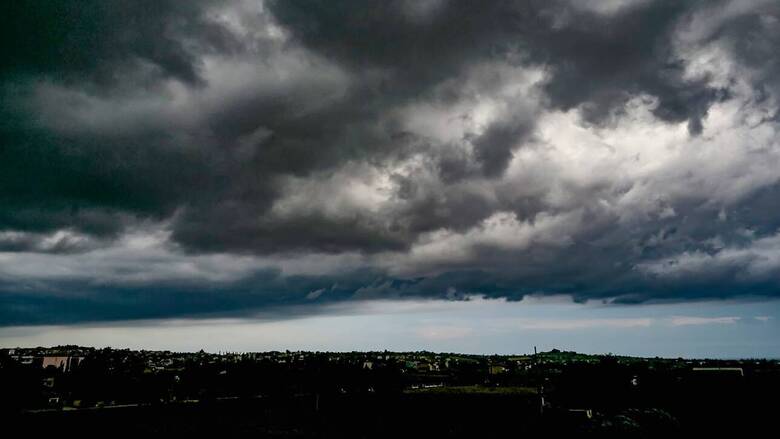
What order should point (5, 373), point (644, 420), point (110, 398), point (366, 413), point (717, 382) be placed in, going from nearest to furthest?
→ point (644, 420) → point (717, 382) → point (5, 373) → point (366, 413) → point (110, 398)

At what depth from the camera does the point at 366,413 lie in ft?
561

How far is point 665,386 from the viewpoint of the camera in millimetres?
135625

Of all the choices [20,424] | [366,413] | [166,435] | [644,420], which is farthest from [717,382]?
[20,424]

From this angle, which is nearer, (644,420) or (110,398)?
(644,420)

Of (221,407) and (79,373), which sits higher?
(79,373)

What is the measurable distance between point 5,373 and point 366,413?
10287 centimetres

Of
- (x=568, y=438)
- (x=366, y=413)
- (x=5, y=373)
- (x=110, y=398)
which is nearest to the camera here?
(x=568, y=438)

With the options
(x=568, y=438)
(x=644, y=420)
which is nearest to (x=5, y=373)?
(x=568, y=438)

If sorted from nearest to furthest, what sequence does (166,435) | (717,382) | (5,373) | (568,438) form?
(568,438), (166,435), (717,382), (5,373)

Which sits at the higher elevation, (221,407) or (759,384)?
(759,384)

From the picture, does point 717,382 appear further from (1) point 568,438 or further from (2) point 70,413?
(2) point 70,413

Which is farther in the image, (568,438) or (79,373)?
(79,373)

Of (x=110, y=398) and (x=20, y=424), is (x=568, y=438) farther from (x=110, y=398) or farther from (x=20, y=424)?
(x=110, y=398)

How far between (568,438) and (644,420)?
638 inches
